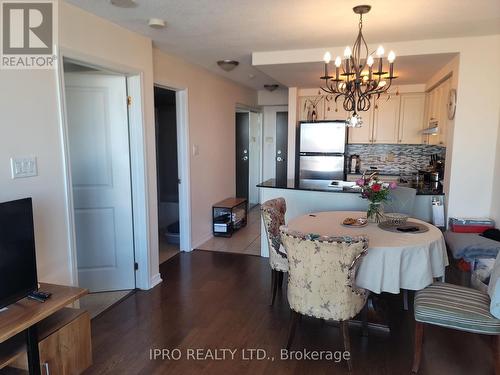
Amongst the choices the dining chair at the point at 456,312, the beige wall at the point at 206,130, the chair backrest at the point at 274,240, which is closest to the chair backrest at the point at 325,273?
the dining chair at the point at 456,312

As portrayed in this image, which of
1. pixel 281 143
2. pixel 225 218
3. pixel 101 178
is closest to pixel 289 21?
pixel 101 178

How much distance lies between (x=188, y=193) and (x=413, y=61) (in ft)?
9.72

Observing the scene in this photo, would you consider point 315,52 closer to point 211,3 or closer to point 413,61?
point 413,61

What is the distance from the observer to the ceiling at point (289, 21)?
252 centimetres

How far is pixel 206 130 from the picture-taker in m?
5.00

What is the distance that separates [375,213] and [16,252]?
8.36ft

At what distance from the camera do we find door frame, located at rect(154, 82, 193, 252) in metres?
4.37

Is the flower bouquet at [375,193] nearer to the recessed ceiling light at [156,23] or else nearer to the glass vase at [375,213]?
the glass vase at [375,213]

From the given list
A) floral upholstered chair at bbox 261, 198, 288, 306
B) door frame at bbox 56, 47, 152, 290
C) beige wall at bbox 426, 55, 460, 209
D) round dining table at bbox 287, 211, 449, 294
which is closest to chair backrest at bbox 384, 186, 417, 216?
beige wall at bbox 426, 55, 460, 209

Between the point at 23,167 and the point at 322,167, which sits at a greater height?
the point at 23,167

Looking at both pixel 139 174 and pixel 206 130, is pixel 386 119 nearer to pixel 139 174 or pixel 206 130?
pixel 206 130

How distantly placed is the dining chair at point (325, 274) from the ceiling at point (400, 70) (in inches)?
94.7

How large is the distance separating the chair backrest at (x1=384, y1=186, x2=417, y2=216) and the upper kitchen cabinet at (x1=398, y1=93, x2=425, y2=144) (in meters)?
2.32

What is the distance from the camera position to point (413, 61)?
3809 millimetres
